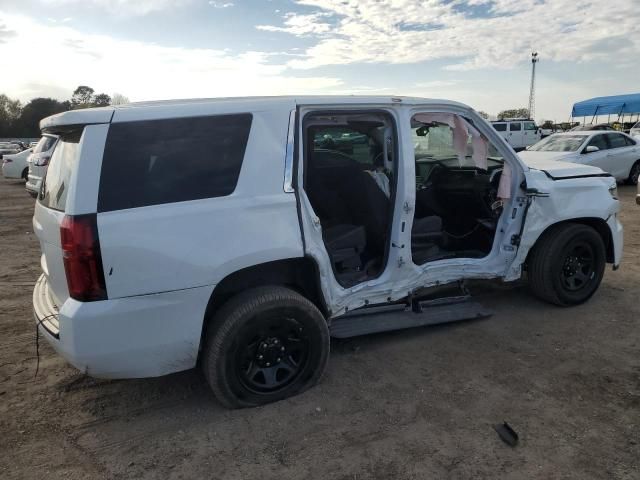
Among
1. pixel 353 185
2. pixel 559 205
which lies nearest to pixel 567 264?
pixel 559 205

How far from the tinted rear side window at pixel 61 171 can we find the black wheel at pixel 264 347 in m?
1.16

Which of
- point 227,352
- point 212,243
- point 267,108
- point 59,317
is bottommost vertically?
point 227,352

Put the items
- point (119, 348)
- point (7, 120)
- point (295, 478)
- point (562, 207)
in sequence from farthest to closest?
point (7, 120) → point (562, 207) → point (119, 348) → point (295, 478)

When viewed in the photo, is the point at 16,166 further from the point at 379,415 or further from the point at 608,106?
the point at 608,106

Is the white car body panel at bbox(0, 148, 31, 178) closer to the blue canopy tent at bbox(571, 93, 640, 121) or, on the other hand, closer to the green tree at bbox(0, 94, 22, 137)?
the blue canopy tent at bbox(571, 93, 640, 121)

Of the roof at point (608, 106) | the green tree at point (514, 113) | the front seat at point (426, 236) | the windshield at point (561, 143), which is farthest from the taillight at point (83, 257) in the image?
the green tree at point (514, 113)

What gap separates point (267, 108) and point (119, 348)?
1.70 m

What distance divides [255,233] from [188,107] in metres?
0.86

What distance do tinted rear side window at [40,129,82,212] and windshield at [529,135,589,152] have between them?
1221cm

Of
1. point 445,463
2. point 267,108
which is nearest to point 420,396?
point 445,463

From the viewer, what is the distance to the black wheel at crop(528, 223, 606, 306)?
4.50 metres

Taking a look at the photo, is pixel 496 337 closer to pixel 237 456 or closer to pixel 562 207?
pixel 562 207

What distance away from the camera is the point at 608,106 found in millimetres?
34938

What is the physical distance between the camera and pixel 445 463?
2.65m
